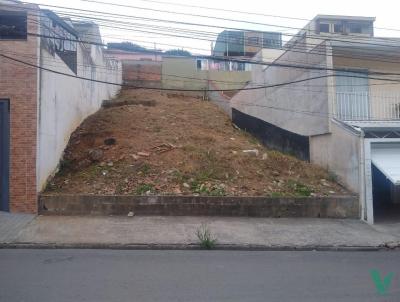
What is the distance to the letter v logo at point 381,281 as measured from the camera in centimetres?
652

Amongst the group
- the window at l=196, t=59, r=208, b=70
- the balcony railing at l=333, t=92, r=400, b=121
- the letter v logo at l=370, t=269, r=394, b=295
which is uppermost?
the window at l=196, t=59, r=208, b=70

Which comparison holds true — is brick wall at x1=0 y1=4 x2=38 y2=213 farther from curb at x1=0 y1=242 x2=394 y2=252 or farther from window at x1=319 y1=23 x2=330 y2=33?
window at x1=319 y1=23 x2=330 y2=33

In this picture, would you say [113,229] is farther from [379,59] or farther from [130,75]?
[130,75]

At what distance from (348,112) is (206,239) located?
28.2 feet

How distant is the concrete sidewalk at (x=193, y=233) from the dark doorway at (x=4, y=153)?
1.10 meters

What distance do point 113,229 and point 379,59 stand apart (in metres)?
12.2

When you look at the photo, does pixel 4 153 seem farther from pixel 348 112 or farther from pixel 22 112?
pixel 348 112

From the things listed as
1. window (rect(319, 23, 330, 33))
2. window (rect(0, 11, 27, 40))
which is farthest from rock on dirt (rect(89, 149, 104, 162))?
window (rect(319, 23, 330, 33))

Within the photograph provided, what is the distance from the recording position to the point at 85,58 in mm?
19094

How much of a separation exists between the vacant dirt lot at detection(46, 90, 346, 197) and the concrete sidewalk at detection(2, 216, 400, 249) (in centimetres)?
123

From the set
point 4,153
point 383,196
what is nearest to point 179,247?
point 4,153

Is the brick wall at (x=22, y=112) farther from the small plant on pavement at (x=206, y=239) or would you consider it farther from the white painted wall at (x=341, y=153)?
the white painted wall at (x=341, y=153)

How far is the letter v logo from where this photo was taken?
21.4 feet

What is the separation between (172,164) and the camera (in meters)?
14.7
